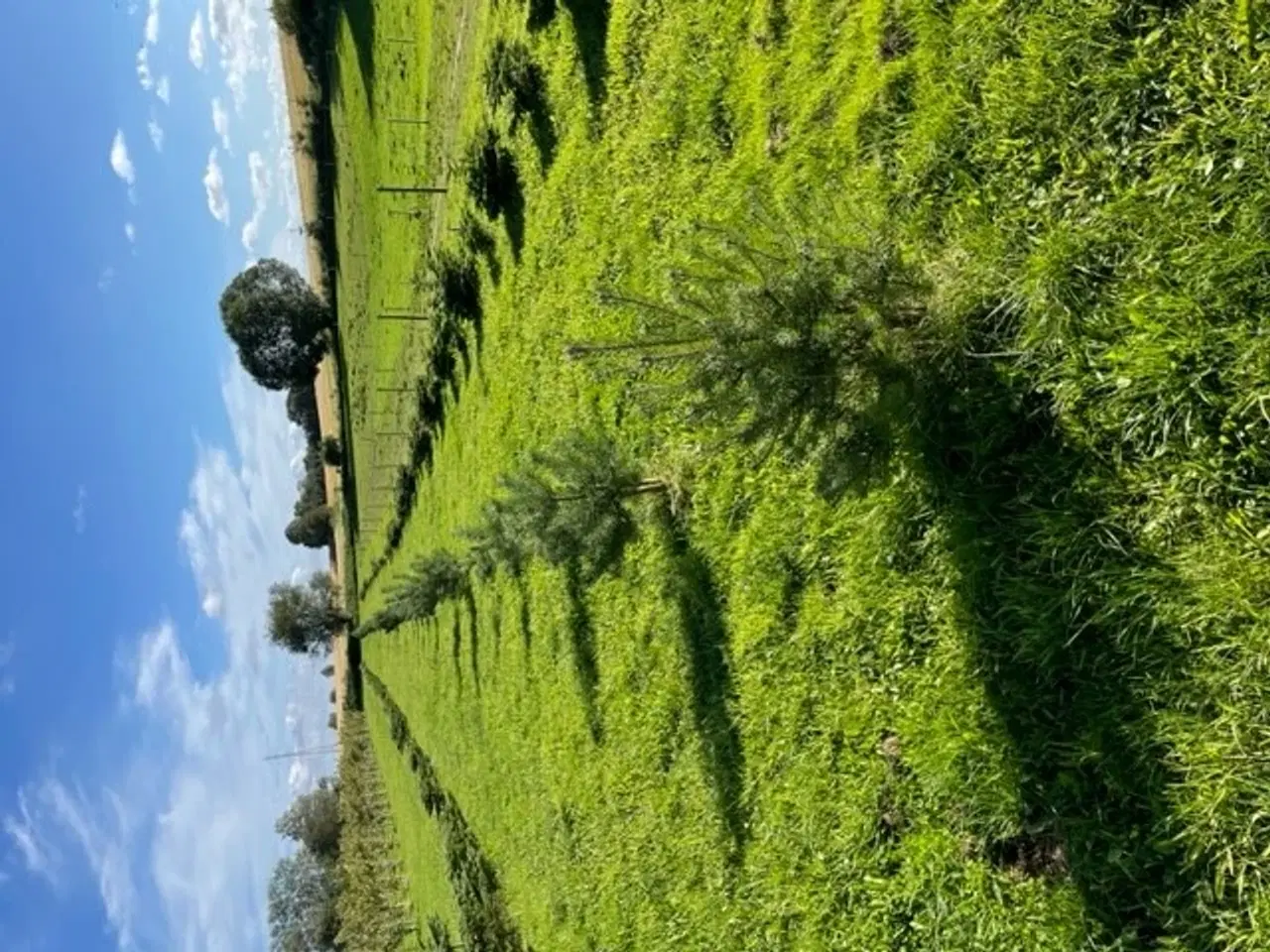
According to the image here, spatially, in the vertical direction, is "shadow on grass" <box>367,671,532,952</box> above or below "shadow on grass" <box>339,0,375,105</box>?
below

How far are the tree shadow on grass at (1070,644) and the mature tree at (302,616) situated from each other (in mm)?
45277

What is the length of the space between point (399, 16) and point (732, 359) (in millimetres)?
21054

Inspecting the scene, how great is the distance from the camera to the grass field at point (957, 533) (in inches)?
168

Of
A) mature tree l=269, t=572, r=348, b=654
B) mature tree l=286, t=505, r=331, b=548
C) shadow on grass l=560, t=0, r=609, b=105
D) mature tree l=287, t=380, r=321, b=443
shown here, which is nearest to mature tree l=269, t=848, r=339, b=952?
mature tree l=269, t=572, r=348, b=654

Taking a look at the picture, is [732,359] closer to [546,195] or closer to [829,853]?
[829,853]

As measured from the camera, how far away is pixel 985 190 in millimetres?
5633

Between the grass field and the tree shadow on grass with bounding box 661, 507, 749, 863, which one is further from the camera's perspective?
the tree shadow on grass with bounding box 661, 507, 749, 863

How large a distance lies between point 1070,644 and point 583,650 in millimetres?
6958

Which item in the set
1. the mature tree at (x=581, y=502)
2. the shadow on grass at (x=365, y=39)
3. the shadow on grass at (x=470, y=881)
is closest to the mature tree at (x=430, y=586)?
the shadow on grass at (x=470, y=881)

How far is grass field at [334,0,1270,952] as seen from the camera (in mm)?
4266

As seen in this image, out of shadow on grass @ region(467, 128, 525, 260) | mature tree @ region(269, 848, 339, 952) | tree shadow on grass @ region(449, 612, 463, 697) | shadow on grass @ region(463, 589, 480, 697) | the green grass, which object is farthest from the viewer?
mature tree @ region(269, 848, 339, 952)

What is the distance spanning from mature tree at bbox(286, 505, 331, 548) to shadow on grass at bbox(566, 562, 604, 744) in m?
41.6

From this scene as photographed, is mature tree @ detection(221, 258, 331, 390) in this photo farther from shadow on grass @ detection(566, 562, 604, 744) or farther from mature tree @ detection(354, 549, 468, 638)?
shadow on grass @ detection(566, 562, 604, 744)

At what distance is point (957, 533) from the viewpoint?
5.67 meters
